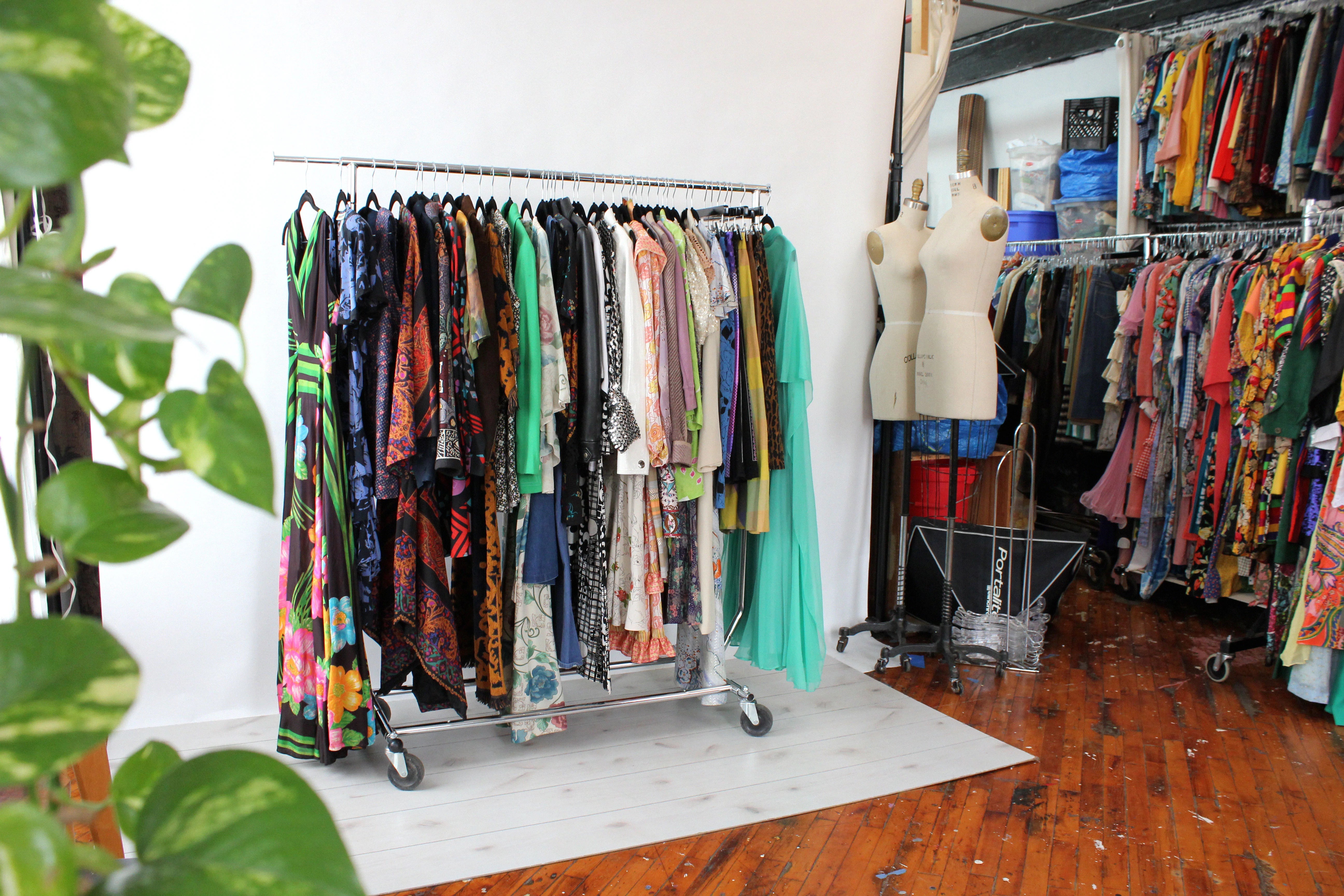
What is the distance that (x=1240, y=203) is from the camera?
3.71 metres

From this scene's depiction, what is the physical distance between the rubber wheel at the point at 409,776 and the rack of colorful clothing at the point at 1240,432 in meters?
2.51

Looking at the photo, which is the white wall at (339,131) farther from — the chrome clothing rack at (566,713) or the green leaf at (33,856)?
the green leaf at (33,856)

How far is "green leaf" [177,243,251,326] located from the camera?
0.27 meters

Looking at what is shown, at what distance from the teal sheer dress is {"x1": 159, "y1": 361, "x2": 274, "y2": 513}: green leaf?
7.68 feet

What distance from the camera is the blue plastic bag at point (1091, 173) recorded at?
4613 millimetres

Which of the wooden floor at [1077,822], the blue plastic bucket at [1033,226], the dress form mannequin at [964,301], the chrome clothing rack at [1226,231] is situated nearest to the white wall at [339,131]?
the dress form mannequin at [964,301]

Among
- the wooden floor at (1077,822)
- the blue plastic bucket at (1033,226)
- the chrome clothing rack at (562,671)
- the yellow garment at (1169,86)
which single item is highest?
the yellow garment at (1169,86)

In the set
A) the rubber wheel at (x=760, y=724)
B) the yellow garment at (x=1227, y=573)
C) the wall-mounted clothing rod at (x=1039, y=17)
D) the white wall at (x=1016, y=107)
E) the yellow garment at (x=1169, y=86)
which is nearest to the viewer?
the rubber wheel at (x=760, y=724)

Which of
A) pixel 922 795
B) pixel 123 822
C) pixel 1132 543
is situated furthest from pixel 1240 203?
pixel 123 822

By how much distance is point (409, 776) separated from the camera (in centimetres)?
215

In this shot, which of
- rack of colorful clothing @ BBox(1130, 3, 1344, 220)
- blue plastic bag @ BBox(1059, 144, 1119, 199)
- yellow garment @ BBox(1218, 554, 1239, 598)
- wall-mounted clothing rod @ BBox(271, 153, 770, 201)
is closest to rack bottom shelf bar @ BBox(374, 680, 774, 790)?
wall-mounted clothing rod @ BBox(271, 153, 770, 201)

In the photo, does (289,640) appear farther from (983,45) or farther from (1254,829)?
(983,45)

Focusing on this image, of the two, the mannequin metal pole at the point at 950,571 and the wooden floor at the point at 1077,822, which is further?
the mannequin metal pole at the point at 950,571

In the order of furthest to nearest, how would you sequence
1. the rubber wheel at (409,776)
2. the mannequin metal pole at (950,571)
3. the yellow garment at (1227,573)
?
the yellow garment at (1227,573)
the mannequin metal pole at (950,571)
the rubber wheel at (409,776)
